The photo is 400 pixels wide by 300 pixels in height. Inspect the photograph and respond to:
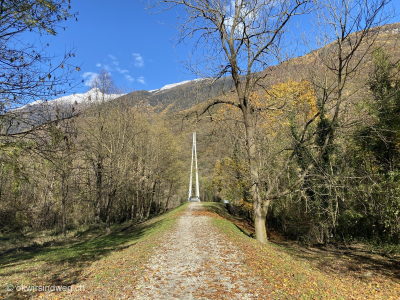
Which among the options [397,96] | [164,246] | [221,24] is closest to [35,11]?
[221,24]

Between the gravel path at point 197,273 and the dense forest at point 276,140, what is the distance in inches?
117

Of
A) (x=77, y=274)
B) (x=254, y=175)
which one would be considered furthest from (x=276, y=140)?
(x=77, y=274)

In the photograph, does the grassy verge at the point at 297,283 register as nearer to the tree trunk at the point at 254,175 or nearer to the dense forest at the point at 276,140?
the tree trunk at the point at 254,175

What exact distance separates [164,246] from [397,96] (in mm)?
11173

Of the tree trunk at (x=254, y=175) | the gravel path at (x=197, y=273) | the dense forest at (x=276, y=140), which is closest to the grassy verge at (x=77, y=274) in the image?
the gravel path at (x=197, y=273)

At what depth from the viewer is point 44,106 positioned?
16.8ft

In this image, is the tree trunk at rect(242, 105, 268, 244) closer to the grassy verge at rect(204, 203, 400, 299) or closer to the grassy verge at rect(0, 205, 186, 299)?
the grassy verge at rect(204, 203, 400, 299)

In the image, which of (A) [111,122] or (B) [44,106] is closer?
(B) [44,106]

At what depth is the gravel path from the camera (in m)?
4.86

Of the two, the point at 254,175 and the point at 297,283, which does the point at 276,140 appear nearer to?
the point at 254,175

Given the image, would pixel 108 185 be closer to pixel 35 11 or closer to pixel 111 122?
pixel 111 122

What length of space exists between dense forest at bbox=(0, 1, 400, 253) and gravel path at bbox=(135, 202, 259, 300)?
2.98 m

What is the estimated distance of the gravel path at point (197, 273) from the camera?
486cm

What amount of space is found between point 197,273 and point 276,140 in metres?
10.7
